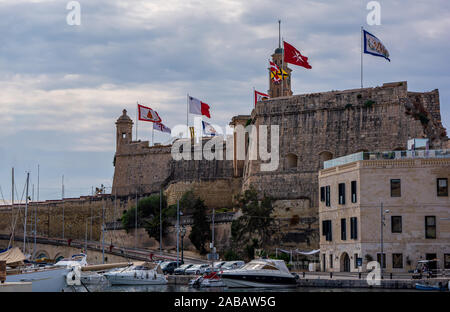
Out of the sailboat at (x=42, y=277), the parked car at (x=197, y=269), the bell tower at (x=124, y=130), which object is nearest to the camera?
the sailboat at (x=42, y=277)

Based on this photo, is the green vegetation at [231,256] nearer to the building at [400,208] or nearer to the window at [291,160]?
the window at [291,160]

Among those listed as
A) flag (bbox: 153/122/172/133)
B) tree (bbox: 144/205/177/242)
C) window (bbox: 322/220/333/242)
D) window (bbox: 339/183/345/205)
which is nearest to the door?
window (bbox: 322/220/333/242)

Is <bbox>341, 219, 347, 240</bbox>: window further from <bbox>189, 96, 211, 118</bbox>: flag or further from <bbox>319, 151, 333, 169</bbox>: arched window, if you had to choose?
<bbox>189, 96, 211, 118</bbox>: flag

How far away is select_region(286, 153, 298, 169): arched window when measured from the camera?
63031mm

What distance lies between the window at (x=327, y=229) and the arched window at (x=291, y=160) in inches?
485

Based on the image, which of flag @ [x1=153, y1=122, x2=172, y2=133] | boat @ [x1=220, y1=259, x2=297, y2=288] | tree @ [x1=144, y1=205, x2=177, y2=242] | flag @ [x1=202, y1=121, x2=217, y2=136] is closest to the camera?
boat @ [x1=220, y1=259, x2=297, y2=288]

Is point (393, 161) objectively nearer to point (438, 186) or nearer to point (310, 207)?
point (438, 186)

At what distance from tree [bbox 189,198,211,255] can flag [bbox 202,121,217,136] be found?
11767 mm

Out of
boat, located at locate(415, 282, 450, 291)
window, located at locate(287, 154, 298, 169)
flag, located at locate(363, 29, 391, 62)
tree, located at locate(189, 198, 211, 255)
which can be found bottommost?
boat, located at locate(415, 282, 450, 291)

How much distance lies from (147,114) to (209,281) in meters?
35.1

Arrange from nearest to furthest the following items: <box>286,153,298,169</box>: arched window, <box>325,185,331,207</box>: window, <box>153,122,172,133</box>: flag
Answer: <box>325,185,331,207</box>: window
<box>286,153,298,169</box>: arched window
<box>153,122,172,133</box>: flag

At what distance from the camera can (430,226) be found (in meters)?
45.2

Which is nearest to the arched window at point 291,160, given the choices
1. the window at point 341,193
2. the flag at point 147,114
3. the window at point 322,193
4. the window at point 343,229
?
the window at point 322,193

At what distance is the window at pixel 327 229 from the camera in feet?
165
